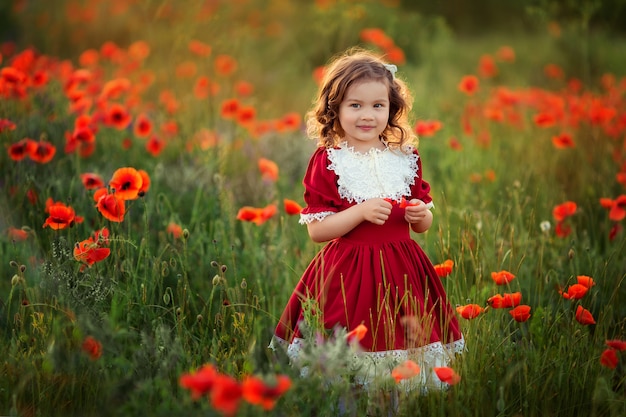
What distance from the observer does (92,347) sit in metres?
1.80

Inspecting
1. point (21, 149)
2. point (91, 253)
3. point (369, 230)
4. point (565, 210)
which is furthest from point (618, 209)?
point (21, 149)

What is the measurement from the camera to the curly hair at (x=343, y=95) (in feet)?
7.18

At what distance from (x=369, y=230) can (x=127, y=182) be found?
0.86 metres

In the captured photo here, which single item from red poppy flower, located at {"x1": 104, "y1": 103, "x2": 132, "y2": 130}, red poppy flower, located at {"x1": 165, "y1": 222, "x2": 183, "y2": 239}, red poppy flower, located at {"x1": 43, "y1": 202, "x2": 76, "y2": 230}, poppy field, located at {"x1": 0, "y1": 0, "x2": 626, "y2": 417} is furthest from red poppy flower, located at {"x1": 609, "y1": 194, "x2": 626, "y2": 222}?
red poppy flower, located at {"x1": 104, "y1": 103, "x2": 132, "y2": 130}

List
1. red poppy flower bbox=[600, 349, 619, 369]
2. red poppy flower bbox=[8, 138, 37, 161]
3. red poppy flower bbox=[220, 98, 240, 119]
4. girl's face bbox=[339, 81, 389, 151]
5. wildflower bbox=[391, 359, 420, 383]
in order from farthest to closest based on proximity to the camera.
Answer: red poppy flower bbox=[220, 98, 240, 119] → red poppy flower bbox=[8, 138, 37, 161] → girl's face bbox=[339, 81, 389, 151] → red poppy flower bbox=[600, 349, 619, 369] → wildflower bbox=[391, 359, 420, 383]

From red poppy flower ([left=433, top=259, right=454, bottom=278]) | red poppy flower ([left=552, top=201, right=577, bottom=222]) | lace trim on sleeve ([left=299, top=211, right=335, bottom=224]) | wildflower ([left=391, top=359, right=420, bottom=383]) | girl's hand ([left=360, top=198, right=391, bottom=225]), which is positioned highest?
girl's hand ([left=360, top=198, right=391, bottom=225])

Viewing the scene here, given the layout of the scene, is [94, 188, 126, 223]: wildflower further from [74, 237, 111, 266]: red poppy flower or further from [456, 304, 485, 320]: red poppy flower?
[456, 304, 485, 320]: red poppy flower

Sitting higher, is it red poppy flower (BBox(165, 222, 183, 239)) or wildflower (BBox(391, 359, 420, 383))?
red poppy flower (BBox(165, 222, 183, 239))

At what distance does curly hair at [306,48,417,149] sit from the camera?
86.1 inches

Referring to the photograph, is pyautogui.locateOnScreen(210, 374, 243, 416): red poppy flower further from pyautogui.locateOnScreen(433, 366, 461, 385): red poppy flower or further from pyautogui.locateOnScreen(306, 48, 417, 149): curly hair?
pyautogui.locateOnScreen(306, 48, 417, 149): curly hair

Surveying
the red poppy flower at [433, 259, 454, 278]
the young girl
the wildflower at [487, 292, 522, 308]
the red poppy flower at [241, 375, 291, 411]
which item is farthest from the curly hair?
the red poppy flower at [241, 375, 291, 411]

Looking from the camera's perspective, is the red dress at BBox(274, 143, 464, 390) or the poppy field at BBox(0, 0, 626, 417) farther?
the red dress at BBox(274, 143, 464, 390)

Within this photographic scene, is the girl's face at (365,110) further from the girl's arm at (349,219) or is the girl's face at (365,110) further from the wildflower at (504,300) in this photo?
the wildflower at (504,300)

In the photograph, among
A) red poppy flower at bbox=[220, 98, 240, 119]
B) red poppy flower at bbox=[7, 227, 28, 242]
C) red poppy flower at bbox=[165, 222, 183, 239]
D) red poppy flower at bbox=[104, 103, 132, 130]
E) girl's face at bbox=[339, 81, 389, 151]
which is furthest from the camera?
red poppy flower at bbox=[220, 98, 240, 119]
